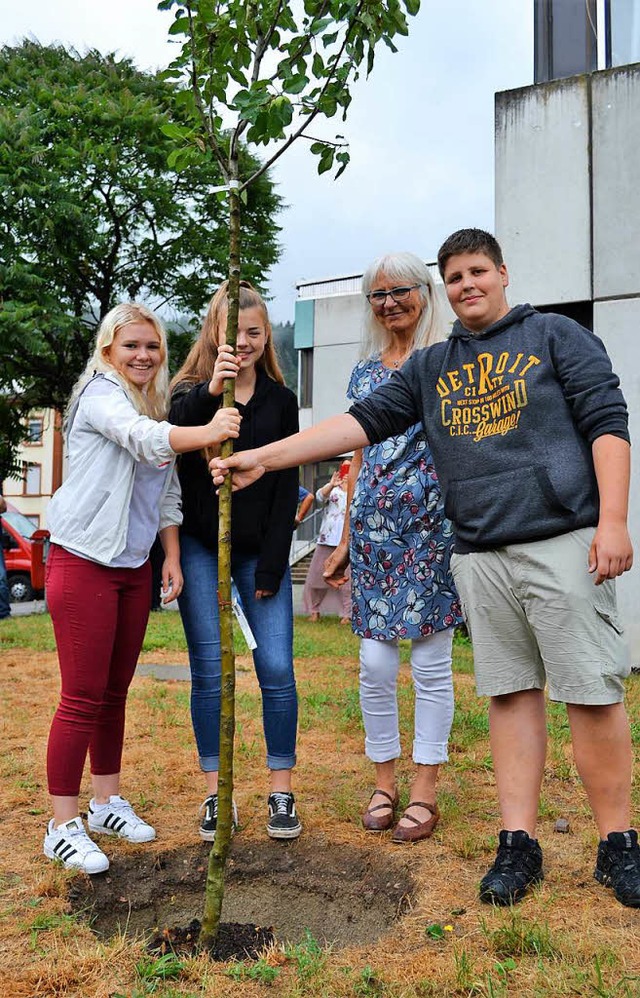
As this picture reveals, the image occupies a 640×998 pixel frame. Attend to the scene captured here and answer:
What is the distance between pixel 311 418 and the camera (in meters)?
29.0

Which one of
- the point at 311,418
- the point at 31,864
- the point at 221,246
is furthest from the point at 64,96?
the point at 31,864

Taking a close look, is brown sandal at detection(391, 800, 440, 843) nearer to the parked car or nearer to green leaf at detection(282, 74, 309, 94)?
green leaf at detection(282, 74, 309, 94)

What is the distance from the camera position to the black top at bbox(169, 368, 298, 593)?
3.43m

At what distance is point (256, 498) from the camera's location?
3494 millimetres

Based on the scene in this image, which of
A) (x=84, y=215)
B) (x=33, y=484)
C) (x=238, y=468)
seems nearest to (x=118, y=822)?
(x=238, y=468)

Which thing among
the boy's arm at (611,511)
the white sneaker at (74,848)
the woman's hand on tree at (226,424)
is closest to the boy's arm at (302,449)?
the woman's hand on tree at (226,424)

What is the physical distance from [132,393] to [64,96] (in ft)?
55.5

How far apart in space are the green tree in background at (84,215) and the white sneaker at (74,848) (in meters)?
13.5

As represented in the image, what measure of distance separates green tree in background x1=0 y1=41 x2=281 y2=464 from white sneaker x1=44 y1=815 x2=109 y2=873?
13.5 meters

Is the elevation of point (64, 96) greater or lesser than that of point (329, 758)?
greater

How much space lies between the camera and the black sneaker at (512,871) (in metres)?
2.75

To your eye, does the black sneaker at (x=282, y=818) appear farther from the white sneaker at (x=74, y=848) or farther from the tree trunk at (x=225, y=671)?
the tree trunk at (x=225, y=671)

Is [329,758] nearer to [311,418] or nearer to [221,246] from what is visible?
[221,246]

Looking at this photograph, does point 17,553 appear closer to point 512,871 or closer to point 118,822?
point 118,822
